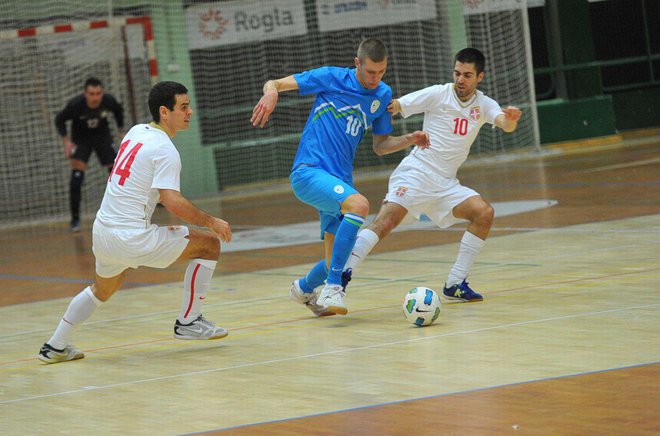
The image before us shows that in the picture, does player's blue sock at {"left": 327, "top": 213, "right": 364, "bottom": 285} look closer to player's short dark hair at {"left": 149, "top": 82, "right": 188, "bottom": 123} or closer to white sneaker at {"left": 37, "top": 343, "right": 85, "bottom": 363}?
player's short dark hair at {"left": 149, "top": 82, "right": 188, "bottom": 123}

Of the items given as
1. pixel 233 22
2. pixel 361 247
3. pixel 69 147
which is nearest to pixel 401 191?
pixel 361 247

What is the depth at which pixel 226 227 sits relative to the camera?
19.9 ft

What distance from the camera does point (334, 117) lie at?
24.1ft

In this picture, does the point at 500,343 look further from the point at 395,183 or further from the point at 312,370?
the point at 395,183

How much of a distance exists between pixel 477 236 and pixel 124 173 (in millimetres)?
2504

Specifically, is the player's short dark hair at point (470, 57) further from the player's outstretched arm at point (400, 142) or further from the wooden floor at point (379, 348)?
the wooden floor at point (379, 348)

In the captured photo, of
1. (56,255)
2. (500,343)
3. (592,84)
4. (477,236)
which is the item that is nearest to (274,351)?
(500,343)

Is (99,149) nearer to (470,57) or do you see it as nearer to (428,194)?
(428,194)

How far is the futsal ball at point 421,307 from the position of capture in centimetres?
647

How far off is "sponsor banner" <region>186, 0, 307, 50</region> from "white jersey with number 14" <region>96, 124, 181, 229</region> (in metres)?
14.4

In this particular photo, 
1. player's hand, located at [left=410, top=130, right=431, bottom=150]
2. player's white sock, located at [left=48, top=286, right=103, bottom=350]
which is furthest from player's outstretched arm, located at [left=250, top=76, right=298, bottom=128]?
player's white sock, located at [left=48, top=286, right=103, bottom=350]

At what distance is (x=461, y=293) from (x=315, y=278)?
0.96 meters

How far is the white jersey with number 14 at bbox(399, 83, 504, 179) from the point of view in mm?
7812

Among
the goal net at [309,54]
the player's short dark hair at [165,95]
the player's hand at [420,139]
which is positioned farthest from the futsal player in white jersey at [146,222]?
the goal net at [309,54]
